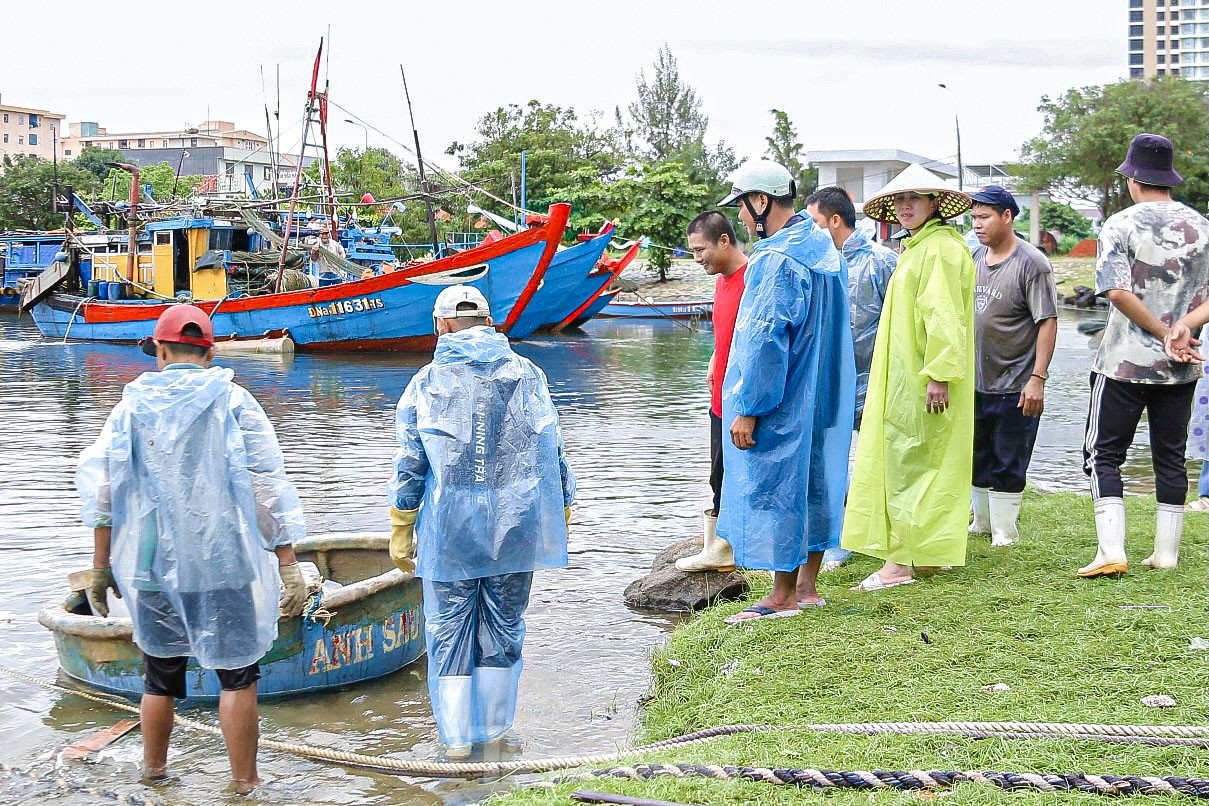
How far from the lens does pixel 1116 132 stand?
44281 mm

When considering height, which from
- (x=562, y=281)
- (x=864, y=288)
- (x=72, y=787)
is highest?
(x=562, y=281)

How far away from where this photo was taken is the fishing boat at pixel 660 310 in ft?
121

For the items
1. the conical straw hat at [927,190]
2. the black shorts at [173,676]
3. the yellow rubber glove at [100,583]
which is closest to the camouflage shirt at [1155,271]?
the conical straw hat at [927,190]

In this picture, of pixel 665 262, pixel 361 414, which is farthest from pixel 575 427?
pixel 665 262

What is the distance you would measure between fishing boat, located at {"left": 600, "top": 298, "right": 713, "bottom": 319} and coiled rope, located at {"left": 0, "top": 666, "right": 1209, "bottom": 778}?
31475 mm

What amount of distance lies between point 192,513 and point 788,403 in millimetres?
2338

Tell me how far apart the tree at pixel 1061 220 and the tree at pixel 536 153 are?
77.2 feet

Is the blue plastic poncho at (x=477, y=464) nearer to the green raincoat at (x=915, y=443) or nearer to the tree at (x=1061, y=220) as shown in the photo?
the green raincoat at (x=915, y=443)

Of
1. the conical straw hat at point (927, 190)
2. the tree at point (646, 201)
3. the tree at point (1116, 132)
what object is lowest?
the conical straw hat at point (927, 190)

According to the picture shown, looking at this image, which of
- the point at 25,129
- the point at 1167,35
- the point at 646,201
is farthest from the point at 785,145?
the point at 1167,35

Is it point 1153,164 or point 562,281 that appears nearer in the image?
A: point 1153,164

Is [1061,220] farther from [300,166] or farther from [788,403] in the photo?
[788,403]

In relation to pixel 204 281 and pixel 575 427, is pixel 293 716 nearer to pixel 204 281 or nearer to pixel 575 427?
pixel 575 427

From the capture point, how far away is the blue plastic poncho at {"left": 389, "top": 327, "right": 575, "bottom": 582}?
4.17 m
